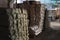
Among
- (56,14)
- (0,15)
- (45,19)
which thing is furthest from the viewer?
(56,14)

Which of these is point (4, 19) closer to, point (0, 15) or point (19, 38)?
point (0, 15)

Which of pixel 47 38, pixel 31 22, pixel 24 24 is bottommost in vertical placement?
pixel 47 38

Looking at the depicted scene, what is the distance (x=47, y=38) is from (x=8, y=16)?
273 cm

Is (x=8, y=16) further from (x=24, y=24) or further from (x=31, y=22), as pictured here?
(x=31, y=22)

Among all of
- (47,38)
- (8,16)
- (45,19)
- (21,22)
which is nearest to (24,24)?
(21,22)

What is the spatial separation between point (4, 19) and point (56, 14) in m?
8.36

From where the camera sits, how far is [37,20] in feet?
18.7

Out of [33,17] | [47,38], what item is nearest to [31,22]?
[33,17]

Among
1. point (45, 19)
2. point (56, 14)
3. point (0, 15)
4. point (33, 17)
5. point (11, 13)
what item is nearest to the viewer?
point (11, 13)

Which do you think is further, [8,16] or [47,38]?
[47,38]

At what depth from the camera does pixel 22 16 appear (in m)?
2.52

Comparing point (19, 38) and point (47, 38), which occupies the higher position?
point (19, 38)

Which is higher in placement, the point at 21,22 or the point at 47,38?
the point at 21,22

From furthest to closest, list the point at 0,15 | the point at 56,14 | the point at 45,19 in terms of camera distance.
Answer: the point at 56,14, the point at 45,19, the point at 0,15
